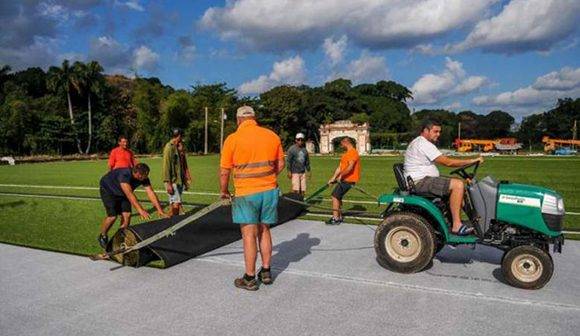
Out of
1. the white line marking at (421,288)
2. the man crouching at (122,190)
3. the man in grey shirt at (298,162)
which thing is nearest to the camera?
the white line marking at (421,288)

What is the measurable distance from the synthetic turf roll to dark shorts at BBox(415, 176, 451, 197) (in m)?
3.11

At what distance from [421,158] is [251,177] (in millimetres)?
2239

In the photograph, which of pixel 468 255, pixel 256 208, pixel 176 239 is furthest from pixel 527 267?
pixel 176 239

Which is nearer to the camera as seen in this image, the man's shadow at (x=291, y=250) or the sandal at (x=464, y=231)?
the sandal at (x=464, y=231)

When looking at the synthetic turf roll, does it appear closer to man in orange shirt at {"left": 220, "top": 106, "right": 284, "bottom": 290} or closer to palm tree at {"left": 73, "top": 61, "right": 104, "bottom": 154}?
man in orange shirt at {"left": 220, "top": 106, "right": 284, "bottom": 290}

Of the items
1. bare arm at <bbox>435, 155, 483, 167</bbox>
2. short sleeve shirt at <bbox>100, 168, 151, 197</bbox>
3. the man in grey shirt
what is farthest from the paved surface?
the man in grey shirt

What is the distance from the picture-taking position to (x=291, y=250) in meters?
7.14

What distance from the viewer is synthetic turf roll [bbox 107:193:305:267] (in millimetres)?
6082

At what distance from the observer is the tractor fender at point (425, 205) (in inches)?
225

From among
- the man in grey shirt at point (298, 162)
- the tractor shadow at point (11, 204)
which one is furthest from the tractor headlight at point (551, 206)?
the tractor shadow at point (11, 204)

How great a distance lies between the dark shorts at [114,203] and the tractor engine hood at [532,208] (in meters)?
5.32

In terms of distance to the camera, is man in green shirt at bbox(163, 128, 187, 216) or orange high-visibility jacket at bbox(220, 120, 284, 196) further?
man in green shirt at bbox(163, 128, 187, 216)

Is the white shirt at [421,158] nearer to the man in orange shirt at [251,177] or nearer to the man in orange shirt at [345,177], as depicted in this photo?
the man in orange shirt at [251,177]

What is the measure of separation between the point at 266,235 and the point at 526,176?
70.4 feet
